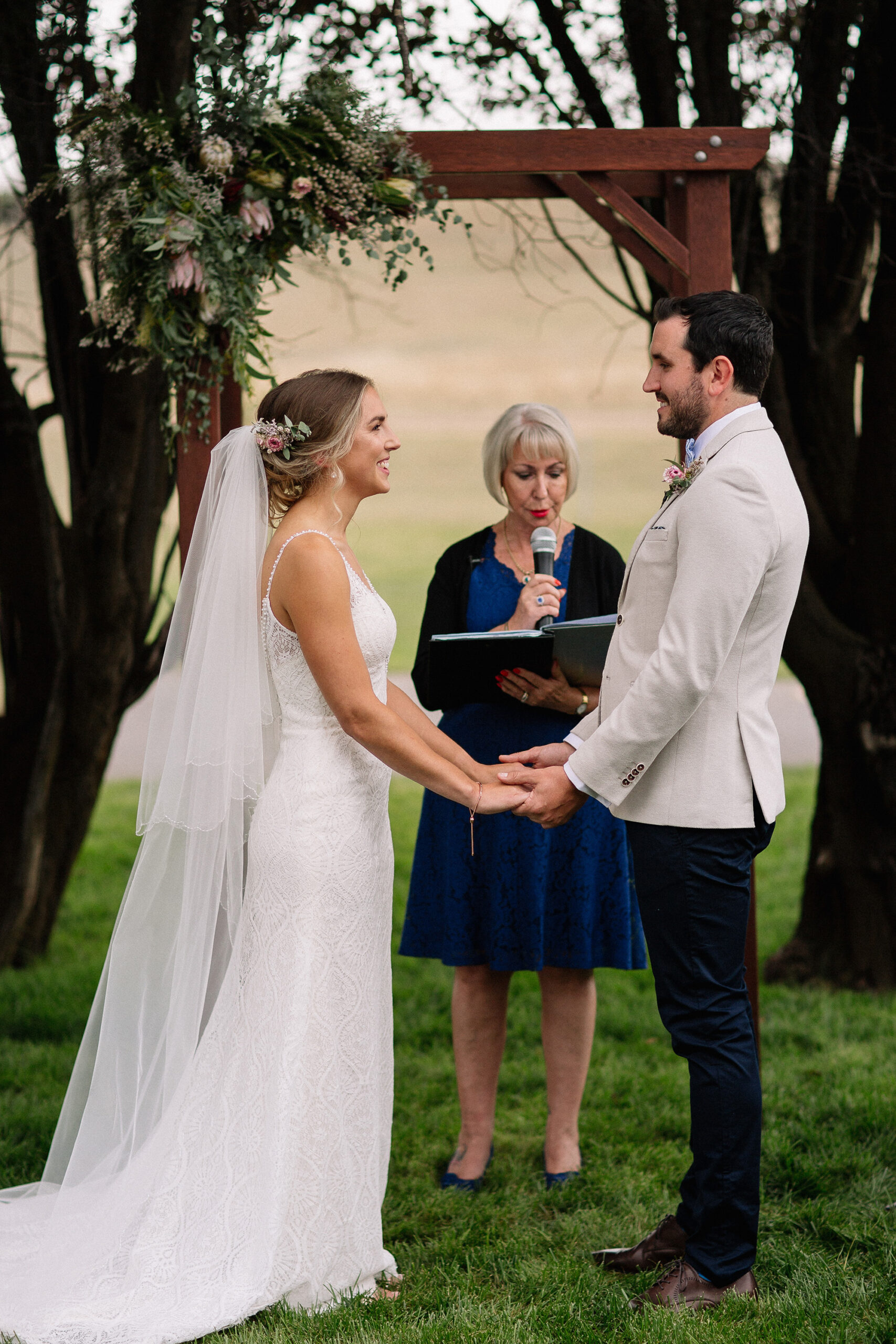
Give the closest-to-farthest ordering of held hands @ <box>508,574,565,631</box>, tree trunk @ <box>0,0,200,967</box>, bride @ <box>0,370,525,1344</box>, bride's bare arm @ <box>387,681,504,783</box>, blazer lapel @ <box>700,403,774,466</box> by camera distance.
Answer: blazer lapel @ <box>700,403,774,466</box>, bride @ <box>0,370,525,1344</box>, bride's bare arm @ <box>387,681,504,783</box>, held hands @ <box>508,574,565,631</box>, tree trunk @ <box>0,0,200,967</box>

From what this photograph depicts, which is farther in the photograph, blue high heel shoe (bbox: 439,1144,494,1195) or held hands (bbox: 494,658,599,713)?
blue high heel shoe (bbox: 439,1144,494,1195)

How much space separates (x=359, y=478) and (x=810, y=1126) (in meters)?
2.38

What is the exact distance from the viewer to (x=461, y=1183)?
349 cm

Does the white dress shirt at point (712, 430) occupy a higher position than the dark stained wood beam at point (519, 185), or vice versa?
the dark stained wood beam at point (519, 185)

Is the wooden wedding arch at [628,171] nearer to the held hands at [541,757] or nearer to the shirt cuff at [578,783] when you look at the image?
the held hands at [541,757]

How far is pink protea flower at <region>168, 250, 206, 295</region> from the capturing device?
3154 millimetres

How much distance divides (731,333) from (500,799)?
1200mm

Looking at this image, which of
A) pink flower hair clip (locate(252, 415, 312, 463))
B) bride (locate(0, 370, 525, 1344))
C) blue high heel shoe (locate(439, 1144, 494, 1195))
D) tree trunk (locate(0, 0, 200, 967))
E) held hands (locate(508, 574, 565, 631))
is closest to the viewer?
bride (locate(0, 370, 525, 1344))

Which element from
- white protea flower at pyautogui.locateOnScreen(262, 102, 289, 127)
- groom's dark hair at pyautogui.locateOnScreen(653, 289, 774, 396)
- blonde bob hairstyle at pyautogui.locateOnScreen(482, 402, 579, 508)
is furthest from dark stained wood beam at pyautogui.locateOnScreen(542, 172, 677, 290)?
groom's dark hair at pyautogui.locateOnScreen(653, 289, 774, 396)

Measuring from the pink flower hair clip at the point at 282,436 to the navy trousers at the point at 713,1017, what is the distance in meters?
1.19

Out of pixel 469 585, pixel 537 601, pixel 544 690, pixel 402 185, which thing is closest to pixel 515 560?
pixel 469 585

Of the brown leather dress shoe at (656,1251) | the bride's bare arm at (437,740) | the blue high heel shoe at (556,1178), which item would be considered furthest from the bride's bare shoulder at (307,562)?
the blue high heel shoe at (556,1178)

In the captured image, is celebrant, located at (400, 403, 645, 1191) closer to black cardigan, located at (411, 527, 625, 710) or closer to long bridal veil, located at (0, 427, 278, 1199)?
black cardigan, located at (411, 527, 625, 710)

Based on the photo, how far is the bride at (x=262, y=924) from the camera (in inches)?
110
